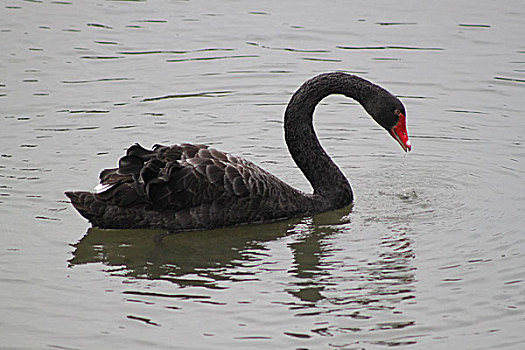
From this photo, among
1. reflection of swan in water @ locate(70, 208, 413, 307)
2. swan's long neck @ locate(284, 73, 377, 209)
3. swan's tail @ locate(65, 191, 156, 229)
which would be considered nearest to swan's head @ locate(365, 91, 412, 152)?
swan's long neck @ locate(284, 73, 377, 209)

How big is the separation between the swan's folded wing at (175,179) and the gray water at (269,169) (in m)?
0.30

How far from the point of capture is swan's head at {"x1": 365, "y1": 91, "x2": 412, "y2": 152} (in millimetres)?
8227

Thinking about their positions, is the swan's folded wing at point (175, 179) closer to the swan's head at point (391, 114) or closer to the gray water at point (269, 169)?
the gray water at point (269, 169)

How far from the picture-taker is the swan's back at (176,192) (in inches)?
299

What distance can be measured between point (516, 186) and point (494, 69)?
3447mm

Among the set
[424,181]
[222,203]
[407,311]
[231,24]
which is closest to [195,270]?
[222,203]

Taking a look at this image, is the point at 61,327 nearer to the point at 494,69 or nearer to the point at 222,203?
the point at 222,203

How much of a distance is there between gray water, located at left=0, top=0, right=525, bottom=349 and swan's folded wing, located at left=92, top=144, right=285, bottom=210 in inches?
11.6

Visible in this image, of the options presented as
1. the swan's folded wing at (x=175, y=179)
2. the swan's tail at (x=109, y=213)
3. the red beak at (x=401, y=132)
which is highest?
the red beak at (x=401, y=132)

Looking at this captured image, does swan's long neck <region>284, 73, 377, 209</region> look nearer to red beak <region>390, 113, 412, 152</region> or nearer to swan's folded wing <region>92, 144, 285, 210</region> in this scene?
red beak <region>390, 113, 412, 152</region>

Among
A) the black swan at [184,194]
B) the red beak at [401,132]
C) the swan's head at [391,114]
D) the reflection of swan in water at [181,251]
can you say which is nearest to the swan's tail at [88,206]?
the black swan at [184,194]

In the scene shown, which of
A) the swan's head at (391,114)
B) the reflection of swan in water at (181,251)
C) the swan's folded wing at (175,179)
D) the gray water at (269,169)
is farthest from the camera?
the swan's head at (391,114)

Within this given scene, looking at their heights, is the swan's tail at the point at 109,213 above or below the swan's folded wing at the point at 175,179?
below

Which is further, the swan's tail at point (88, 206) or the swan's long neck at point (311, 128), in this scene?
the swan's long neck at point (311, 128)
